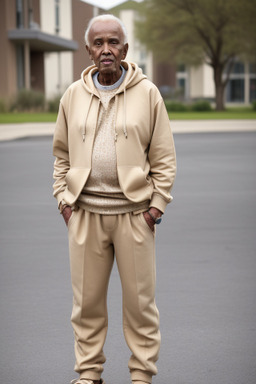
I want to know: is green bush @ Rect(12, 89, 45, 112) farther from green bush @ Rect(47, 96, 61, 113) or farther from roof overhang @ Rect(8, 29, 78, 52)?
roof overhang @ Rect(8, 29, 78, 52)

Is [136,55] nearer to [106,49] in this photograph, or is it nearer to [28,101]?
[28,101]

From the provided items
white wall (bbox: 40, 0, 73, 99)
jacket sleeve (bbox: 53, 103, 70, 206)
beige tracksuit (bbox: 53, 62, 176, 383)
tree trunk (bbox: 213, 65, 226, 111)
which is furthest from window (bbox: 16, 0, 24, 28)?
beige tracksuit (bbox: 53, 62, 176, 383)

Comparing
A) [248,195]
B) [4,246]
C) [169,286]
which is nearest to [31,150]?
[248,195]

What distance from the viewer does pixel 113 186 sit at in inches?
126

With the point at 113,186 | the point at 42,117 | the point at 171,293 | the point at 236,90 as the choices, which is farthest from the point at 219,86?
the point at 113,186

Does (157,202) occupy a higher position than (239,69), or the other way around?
(239,69)

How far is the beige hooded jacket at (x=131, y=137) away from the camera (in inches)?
123

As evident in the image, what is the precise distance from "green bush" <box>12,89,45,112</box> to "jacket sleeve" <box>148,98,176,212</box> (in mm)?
38411

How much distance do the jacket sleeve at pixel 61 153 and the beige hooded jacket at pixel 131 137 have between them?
5 cm

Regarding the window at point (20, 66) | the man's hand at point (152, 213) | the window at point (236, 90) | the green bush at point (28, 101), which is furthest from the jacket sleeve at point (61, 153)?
the window at point (236, 90)

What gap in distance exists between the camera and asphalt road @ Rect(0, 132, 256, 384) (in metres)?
3.89

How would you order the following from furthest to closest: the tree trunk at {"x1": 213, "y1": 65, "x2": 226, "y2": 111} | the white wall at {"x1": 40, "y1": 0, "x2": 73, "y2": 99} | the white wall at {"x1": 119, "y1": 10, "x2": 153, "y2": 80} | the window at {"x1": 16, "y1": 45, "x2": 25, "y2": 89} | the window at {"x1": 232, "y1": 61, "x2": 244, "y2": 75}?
the window at {"x1": 232, "y1": 61, "x2": 244, "y2": 75} < the white wall at {"x1": 119, "y1": 10, "x2": 153, "y2": 80} < the white wall at {"x1": 40, "y1": 0, "x2": 73, "y2": 99} < the tree trunk at {"x1": 213, "y1": 65, "x2": 226, "y2": 111} < the window at {"x1": 16, "y1": 45, "x2": 25, "y2": 89}

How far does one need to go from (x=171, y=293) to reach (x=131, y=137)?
8.00ft

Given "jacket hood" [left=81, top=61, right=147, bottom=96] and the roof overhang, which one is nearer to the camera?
"jacket hood" [left=81, top=61, right=147, bottom=96]
